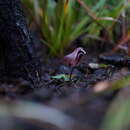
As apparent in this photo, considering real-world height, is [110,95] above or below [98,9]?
below

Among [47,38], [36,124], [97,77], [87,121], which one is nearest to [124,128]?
[87,121]

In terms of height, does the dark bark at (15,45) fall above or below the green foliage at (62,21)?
below

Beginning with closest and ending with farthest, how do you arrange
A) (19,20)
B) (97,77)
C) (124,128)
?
1. (124,128)
2. (19,20)
3. (97,77)

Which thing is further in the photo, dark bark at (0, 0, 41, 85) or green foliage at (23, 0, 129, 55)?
green foliage at (23, 0, 129, 55)

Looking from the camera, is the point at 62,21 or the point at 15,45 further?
the point at 62,21

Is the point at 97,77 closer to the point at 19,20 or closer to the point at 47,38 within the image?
the point at 19,20

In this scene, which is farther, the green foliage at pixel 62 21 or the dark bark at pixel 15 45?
the green foliage at pixel 62 21

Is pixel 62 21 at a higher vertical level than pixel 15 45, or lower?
higher

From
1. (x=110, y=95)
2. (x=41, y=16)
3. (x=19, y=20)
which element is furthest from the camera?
(x=41, y=16)
